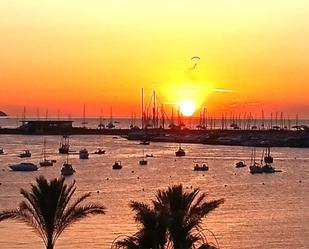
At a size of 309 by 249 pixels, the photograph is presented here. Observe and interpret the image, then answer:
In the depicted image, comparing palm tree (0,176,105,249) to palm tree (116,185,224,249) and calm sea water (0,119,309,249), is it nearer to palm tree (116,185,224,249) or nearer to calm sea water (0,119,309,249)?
palm tree (116,185,224,249)

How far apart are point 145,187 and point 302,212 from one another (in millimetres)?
23821

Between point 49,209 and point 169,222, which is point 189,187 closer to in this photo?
point 49,209

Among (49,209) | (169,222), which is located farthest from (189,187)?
(169,222)

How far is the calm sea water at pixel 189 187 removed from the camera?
5172cm

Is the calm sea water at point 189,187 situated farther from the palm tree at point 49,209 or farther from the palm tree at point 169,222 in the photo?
the palm tree at point 169,222

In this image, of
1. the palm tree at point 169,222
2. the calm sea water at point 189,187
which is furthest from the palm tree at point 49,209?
the calm sea water at point 189,187

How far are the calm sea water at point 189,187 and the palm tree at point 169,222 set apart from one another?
24.6 metres

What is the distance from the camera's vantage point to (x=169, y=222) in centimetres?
2250

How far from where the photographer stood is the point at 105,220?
59.1m

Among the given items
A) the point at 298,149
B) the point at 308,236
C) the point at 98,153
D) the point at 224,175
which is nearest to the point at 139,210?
the point at 308,236

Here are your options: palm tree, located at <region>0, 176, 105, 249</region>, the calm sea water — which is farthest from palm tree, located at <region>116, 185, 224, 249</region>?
the calm sea water

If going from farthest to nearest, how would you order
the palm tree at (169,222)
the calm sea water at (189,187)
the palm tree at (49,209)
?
the calm sea water at (189,187) < the palm tree at (49,209) < the palm tree at (169,222)

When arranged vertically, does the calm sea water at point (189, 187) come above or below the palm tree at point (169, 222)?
below

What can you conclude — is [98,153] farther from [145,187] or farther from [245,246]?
[245,246]
